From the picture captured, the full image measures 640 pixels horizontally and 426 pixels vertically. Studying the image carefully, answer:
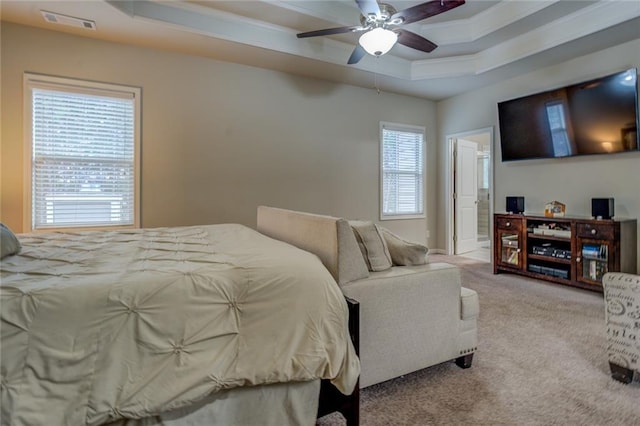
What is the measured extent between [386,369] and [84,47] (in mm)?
4190

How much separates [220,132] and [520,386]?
3863 millimetres

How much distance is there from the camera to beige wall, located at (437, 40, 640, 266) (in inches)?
143

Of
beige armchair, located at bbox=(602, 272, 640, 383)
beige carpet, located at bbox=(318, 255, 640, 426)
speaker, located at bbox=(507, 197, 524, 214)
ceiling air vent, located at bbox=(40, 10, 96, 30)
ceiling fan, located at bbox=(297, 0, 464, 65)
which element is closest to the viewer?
beige carpet, located at bbox=(318, 255, 640, 426)

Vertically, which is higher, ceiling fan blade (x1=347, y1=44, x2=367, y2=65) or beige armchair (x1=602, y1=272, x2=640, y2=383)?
ceiling fan blade (x1=347, y1=44, x2=367, y2=65)

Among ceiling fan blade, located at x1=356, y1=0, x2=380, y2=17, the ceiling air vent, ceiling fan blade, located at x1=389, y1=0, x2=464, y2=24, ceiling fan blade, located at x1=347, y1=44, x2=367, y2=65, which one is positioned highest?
the ceiling air vent

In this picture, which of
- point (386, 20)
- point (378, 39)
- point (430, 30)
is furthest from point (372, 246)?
point (430, 30)

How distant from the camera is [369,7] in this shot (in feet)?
8.35

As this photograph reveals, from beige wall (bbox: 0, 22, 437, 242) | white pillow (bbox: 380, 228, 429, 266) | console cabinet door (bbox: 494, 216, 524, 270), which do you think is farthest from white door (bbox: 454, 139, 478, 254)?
white pillow (bbox: 380, 228, 429, 266)

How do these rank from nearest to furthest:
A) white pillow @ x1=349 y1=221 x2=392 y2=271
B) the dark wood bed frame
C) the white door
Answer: the dark wood bed frame, white pillow @ x1=349 y1=221 x2=392 y2=271, the white door

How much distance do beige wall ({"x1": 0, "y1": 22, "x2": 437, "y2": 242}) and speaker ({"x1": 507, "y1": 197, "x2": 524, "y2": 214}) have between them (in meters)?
1.91

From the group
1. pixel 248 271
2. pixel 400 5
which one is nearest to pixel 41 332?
pixel 248 271

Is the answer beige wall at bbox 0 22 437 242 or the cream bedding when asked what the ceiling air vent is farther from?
the cream bedding

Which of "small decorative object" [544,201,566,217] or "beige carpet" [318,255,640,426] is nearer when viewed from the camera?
"beige carpet" [318,255,640,426]

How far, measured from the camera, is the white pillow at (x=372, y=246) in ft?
6.23
